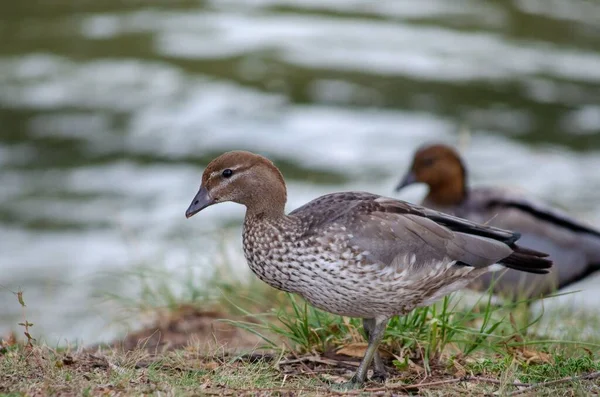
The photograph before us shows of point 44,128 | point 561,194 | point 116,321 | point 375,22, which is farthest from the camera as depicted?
point 375,22

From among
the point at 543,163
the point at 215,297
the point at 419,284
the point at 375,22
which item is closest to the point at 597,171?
the point at 543,163

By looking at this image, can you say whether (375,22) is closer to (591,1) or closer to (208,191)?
(591,1)

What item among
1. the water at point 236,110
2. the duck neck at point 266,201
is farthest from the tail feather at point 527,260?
the water at point 236,110

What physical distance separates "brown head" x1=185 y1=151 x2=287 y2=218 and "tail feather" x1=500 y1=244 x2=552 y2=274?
1195mm

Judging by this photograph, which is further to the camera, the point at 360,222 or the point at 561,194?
the point at 561,194

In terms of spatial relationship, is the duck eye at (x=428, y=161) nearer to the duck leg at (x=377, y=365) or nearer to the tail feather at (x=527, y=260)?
the tail feather at (x=527, y=260)

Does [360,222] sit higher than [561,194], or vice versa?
[360,222]

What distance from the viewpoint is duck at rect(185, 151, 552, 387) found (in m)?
4.76

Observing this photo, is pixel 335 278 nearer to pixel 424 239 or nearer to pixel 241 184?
pixel 424 239

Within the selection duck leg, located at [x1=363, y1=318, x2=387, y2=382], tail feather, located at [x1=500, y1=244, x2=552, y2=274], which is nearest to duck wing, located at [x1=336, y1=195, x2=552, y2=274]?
tail feather, located at [x1=500, y1=244, x2=552, y2=274]

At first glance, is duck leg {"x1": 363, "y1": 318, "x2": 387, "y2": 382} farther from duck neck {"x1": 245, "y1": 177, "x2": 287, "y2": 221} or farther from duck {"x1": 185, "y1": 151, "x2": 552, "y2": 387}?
duck neck {"x1": 245, "y1": 177, "x2": 287, "y2": 221}

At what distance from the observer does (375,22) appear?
52.1 ft

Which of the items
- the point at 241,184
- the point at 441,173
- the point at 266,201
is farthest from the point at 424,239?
the point at 441,173

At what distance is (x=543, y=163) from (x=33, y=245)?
6.01m
